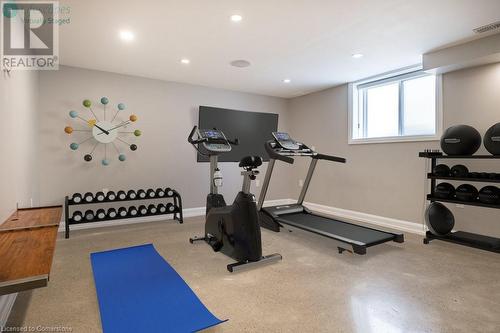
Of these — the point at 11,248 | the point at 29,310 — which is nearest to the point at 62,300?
the point at 29,310

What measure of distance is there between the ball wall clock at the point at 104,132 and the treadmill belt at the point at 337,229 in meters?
2.84

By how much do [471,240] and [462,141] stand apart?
1.18 meters

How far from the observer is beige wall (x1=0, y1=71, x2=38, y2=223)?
207cm

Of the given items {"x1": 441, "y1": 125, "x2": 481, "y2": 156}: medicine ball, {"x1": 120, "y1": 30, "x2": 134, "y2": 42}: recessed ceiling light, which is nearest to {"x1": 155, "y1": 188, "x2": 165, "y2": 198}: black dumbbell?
{"x1": 120, "y1": 30, "x2": 134, "y2": 42}: recessed ceiling light

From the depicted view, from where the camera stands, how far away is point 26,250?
1443 mm

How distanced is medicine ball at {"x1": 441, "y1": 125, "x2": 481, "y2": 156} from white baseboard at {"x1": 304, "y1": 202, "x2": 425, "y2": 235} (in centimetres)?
131

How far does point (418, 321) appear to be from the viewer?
6.28 feet

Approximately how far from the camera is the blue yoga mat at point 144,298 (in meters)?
1.84

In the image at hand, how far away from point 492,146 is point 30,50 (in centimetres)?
540

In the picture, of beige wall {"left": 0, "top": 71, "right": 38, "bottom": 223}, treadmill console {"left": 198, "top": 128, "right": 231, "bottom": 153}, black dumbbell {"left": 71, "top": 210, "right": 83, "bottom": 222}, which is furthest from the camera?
black dumbbell {"left": 71, "top": 210, "right": 83, "bottom": 222}

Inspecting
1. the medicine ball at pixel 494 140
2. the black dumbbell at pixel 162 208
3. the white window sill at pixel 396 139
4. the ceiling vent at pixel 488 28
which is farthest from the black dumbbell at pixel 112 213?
the ceiling vent at pixel 488 28

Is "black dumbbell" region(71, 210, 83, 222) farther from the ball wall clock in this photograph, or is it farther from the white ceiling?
the white ceiling

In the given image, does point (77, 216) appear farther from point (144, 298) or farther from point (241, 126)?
point (241, 126)

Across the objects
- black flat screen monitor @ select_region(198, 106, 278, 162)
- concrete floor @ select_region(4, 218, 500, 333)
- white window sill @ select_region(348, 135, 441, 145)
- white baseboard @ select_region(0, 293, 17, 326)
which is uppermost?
black flat screen monitor @ select_region(198, 106, 278, 162)
